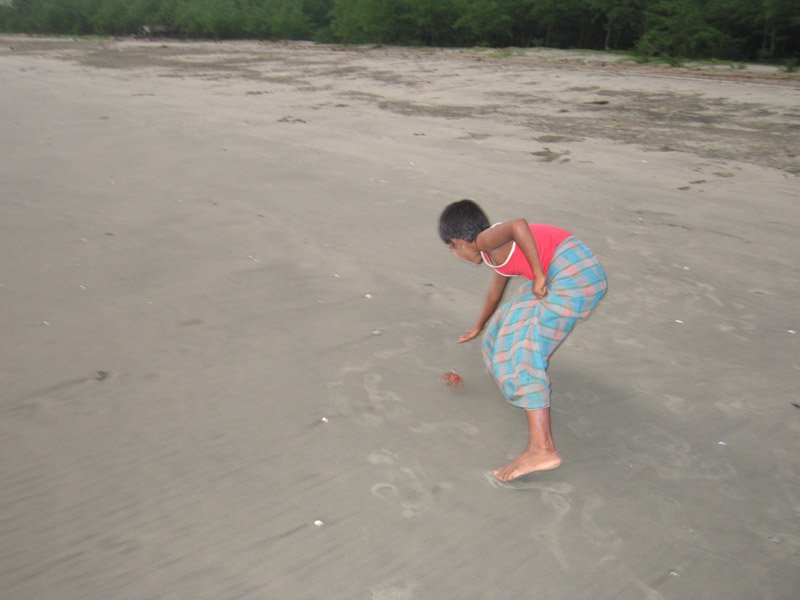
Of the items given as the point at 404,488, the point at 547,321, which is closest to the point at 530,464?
the point at 404,488

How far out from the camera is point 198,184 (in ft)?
22.4

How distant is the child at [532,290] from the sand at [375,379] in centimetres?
28

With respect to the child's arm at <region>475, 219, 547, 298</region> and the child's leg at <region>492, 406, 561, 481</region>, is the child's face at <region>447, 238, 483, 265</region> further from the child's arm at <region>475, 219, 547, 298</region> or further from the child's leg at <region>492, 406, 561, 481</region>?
the child's leg at <region>492, 406, 561, 481</region>

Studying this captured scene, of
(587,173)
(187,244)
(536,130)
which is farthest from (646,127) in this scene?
(187,244)

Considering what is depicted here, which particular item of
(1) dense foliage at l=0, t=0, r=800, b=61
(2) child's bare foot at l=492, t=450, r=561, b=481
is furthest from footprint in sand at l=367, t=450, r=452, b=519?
(1) dense foliage at l=0, t=0, r=800, b=61

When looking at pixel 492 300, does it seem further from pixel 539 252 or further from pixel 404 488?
pixel 404 488

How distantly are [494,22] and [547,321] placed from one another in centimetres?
1892

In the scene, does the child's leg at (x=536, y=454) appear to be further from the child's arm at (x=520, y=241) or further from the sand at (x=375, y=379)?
the child's arm at (x=520, y=241)

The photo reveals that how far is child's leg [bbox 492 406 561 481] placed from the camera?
9.47ft

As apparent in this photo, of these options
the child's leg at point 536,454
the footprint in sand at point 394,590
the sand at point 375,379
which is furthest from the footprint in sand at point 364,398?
the footprint in sand at point 394,590

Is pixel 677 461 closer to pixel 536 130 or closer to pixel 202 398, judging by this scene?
pixel 202 398

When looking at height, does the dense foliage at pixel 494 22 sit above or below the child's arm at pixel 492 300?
above

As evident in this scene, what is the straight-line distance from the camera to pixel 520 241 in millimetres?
2979

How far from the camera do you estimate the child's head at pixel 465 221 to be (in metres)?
3.11
